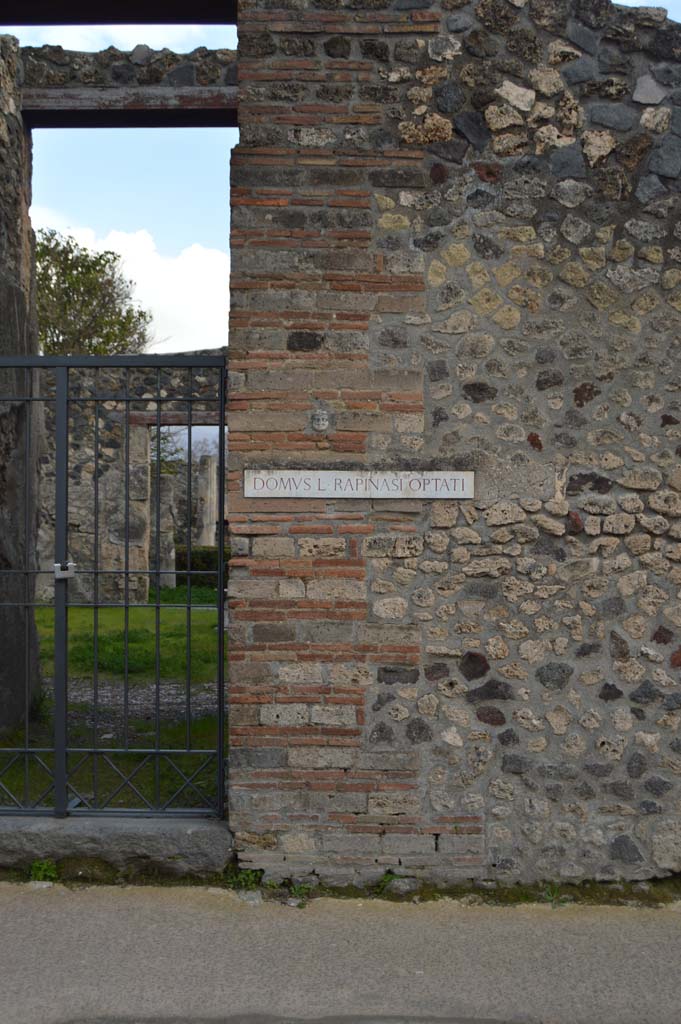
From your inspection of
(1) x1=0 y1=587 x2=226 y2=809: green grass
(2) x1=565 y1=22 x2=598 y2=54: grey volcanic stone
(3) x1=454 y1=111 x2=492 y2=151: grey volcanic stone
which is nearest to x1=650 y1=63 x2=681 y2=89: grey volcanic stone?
(2) x1=565 y1=22 x2=598 y2=54: grey volcanic stone

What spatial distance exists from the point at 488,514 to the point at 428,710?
0.98 metres

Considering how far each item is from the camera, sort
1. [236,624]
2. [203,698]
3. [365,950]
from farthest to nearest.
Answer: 1. [203,698]
2. [236,624]
3. [365,950]

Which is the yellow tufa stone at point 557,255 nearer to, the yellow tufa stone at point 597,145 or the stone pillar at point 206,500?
the yellow tufa stone at point 597,145

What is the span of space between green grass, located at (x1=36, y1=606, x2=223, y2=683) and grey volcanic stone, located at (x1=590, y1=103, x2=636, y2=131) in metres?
4.56

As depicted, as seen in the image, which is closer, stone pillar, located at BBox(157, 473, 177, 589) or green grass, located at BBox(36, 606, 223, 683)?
green grass, located at BBox(36, 606, 223, 683)

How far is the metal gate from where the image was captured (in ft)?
14.9

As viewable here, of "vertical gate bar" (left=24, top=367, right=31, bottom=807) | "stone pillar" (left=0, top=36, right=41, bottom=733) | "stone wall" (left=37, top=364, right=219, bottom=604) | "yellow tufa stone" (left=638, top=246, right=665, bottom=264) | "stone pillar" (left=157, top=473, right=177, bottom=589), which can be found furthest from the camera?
"stone pillar" (left=157, top=473, right=177, bottom=589)

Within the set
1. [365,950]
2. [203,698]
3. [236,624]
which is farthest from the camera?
[203,698]

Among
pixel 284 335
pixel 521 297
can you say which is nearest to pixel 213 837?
pixel 284 335

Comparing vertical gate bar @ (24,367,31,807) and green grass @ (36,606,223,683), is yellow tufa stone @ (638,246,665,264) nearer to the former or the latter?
vertical gate bar @ (24,367,31,807)

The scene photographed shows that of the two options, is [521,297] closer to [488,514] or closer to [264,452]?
[488,514]

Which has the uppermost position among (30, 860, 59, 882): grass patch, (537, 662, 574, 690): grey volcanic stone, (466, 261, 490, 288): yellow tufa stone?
(466, 261, 490, 288): yellow tufa stone

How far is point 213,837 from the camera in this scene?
4.31m

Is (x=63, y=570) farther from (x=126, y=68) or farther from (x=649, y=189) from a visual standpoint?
(x=126, y=68)
